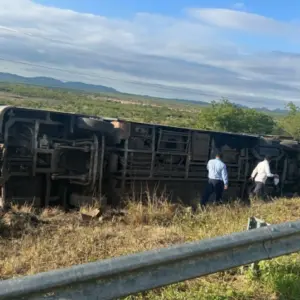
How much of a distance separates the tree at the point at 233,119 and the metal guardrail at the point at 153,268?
42789 mm

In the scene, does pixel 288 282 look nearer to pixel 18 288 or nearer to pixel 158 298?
Answer: pixel 158 298

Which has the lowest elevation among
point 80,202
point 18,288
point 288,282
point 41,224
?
point 80,202

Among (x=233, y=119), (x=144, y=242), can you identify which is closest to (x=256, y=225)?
(x=144, y=242)

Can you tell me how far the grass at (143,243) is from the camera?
439 centimetres

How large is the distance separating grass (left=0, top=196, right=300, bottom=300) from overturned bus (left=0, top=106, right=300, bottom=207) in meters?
4.27

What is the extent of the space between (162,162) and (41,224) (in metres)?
8.86

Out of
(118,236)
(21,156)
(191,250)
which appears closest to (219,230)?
(118,236)

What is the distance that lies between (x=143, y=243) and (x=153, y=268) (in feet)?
8.18

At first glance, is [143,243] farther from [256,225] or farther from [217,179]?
[217,179]

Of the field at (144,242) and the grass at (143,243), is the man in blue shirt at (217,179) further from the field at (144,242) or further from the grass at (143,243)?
the grass at (143,243)

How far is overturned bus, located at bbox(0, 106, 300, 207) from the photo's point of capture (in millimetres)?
13250

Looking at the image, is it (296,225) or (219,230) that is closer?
(296,225)

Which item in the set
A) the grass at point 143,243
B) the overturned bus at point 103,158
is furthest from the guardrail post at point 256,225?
the overturned bus at point 103,158

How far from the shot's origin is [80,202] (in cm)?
1408
